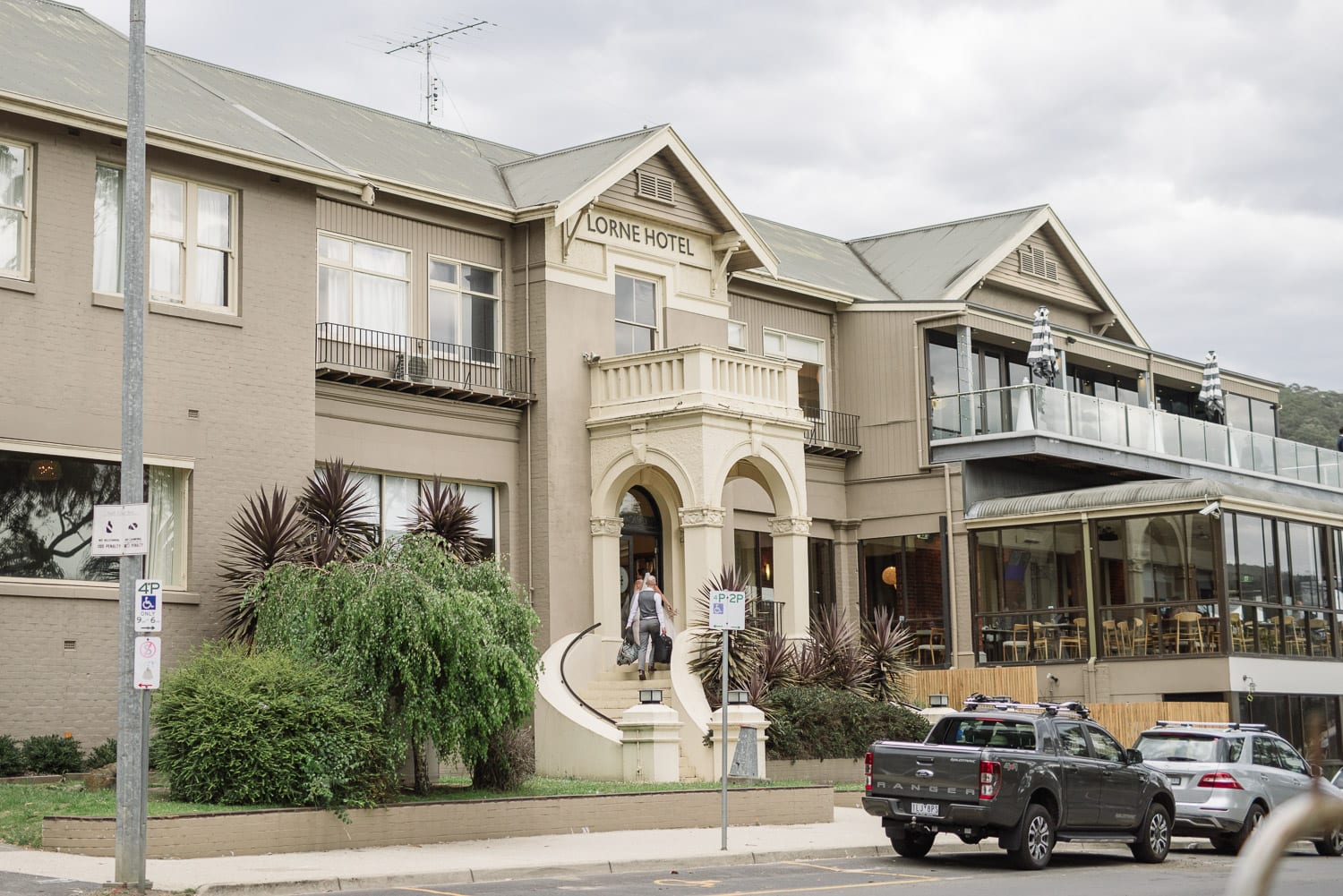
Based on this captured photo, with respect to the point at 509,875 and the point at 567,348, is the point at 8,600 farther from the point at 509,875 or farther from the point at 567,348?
the point at 567,348

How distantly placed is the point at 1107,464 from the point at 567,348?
40.3 ft

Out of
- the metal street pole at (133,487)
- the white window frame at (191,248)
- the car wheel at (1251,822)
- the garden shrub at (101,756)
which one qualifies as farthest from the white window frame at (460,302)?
the car wheel at (1251,822)

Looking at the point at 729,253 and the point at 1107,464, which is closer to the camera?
the point at 729,253

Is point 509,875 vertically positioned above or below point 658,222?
below

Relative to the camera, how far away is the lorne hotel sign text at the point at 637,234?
28.0 m

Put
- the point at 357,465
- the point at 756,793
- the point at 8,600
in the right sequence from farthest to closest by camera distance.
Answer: the point at 357,465 → the point at 756,793 → the point at 8,600

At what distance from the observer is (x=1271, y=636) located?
1217 inches

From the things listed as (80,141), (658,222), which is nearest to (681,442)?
(658,222)

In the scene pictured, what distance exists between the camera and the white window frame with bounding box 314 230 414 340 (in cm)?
2489

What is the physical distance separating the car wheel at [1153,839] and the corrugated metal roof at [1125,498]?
40.0 feet

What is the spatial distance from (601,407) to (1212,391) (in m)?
17.2

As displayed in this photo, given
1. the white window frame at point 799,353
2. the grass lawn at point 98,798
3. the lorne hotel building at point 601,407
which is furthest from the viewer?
the white window frame at point 799,353

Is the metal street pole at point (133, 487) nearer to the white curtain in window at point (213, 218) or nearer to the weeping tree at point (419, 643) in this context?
the weeping tree at point (419, 643)

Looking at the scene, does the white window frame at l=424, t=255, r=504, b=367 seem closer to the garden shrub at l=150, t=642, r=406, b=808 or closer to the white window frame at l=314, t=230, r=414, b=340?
the white window frame at l=314, t=230, r=414, b=340
